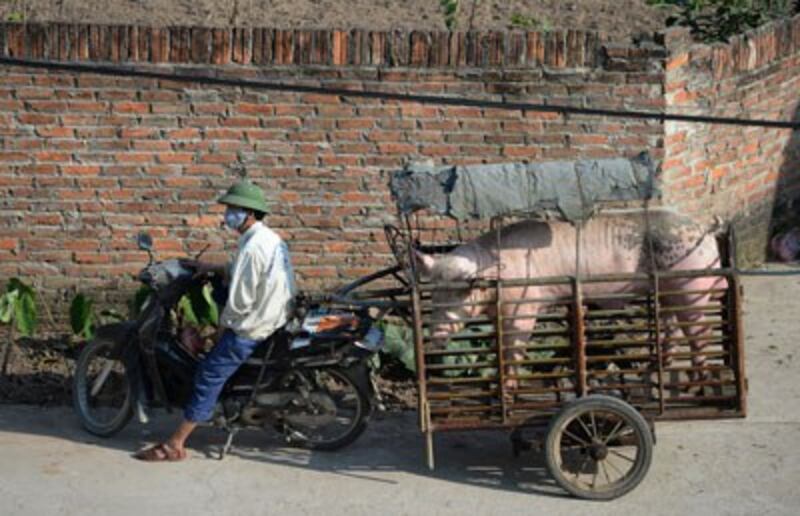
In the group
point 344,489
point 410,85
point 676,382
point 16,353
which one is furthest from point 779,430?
point 16,353

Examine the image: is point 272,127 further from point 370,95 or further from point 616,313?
point 616,313

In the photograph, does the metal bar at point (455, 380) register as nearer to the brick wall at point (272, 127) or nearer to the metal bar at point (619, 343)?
the metal bar at point (619, 343)

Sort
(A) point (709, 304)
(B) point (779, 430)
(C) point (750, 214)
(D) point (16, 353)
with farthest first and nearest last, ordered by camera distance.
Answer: (C) point (750, 214) < (D) point (16, 353) < (B) point (779, 430) < (A) point (709, 304)

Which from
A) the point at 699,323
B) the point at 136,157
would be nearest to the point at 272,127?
the point at 136,157

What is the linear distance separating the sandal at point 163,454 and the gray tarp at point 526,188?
1.84m

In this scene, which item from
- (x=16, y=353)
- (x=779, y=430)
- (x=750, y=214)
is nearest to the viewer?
(x=779, y=430)

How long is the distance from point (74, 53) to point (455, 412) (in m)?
3.82

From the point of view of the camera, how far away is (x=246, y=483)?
750cm

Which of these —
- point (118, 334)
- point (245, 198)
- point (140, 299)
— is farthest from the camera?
point (140, 299)

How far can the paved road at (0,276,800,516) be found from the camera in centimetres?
721

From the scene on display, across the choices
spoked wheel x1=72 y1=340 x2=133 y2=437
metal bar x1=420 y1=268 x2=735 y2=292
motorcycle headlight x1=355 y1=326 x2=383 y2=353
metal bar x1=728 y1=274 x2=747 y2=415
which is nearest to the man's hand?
spoked wheel x1=72 y1=340 x2=133 y2=437

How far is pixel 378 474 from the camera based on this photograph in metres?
7.64

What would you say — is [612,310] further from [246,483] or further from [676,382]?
[246,483]

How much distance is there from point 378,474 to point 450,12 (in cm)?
530
